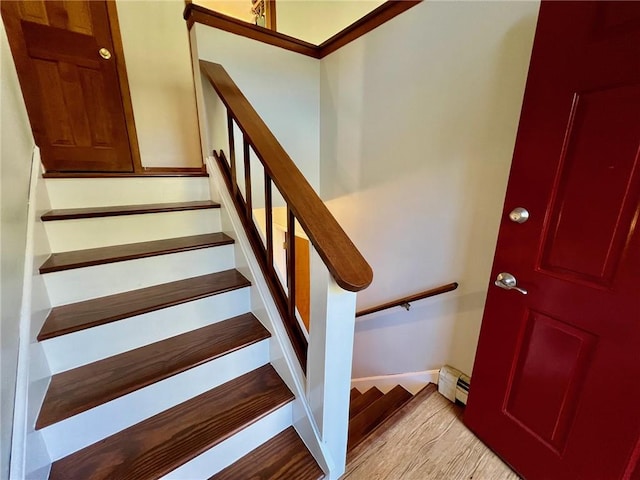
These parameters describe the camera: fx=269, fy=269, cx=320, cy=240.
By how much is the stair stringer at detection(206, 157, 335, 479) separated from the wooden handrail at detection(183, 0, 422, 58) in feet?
3.03

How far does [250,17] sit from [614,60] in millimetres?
3205

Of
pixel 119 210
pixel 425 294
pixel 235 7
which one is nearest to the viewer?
pixel 119 210

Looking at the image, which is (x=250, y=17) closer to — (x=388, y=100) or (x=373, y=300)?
(x=388, y=100)

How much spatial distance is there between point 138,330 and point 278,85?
1.80m

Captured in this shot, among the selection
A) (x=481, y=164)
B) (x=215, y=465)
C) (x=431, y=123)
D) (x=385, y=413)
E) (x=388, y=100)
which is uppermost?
(x=388, y=100)

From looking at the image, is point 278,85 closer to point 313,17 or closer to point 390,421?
point 313,17

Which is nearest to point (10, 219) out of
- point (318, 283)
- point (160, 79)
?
point (318, 283)

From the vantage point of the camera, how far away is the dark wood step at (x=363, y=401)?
5.82ft

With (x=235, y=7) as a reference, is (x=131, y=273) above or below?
below

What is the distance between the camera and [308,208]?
915mm

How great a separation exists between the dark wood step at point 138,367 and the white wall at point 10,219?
164mm

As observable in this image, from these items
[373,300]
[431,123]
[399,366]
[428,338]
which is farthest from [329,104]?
[399,366]

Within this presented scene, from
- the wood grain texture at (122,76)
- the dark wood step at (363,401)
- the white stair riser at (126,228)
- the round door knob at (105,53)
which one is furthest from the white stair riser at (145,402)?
the round door knob at (105,53)

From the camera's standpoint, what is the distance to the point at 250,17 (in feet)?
9.39
